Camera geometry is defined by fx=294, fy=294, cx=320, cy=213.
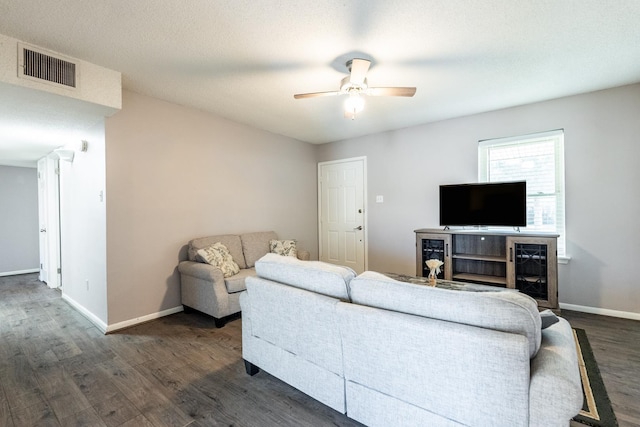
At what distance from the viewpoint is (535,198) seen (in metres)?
3.68

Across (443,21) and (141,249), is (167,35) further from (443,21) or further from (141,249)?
(141,249)

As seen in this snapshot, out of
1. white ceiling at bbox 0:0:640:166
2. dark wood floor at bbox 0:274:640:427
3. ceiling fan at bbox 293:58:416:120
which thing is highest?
white ceiling at bbox 0:0:640:166

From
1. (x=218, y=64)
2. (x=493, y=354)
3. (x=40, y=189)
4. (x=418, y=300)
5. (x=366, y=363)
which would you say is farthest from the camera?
(x=40, y=189)

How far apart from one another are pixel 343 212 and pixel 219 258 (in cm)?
263

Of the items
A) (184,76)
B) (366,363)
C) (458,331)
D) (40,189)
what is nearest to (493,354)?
(458,331)

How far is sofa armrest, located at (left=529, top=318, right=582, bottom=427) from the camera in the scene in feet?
3.41

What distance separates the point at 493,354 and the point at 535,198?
333 centimetres

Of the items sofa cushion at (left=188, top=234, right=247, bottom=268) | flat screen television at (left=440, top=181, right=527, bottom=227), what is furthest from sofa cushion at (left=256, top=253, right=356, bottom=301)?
flat screen television at (left=440, top=181, right=527, bottom=227)

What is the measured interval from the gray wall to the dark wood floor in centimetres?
355

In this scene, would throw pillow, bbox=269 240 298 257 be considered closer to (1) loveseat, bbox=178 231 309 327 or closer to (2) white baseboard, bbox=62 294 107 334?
(1) loveseat, bbox=178 231 309 327

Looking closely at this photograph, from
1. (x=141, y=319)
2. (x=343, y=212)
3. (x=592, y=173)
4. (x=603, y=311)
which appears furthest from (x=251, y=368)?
(x=592, y=173)

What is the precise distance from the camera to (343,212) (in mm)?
5430

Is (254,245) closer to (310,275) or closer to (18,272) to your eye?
(310,275)

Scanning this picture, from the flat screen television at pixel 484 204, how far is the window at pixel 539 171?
1.25 feet
